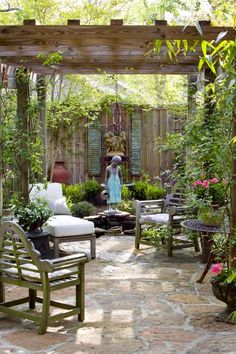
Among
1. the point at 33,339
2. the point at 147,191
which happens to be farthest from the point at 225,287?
the point at 147,191

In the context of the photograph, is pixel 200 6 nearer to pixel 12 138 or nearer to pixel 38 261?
pixel 12 138

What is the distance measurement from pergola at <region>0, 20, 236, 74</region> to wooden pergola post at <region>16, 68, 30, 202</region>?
0.19 metres

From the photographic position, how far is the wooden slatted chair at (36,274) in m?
3.91

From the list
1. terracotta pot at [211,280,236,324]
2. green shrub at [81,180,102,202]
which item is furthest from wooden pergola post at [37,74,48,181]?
terracotta pot at [211,280,236,324]

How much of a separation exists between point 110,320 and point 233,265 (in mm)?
1030

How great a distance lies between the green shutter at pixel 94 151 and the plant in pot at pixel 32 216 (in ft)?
17.0

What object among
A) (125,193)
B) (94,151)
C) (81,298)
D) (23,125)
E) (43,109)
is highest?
(43,109)

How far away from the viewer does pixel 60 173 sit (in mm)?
11164

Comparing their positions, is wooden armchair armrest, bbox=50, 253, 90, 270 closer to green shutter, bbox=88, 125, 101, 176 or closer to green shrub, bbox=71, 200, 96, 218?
green shrub, bbox=71, 200, 96, 218

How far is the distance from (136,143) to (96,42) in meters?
6.13

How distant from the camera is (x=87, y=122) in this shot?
11.3 m

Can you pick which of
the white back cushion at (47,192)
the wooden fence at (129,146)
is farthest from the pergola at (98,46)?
the wooden fence at (129,146)

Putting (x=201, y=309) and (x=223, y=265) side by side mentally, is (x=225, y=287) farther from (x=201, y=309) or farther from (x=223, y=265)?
(x=201, y=309)

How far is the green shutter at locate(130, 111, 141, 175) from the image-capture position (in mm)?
11328
